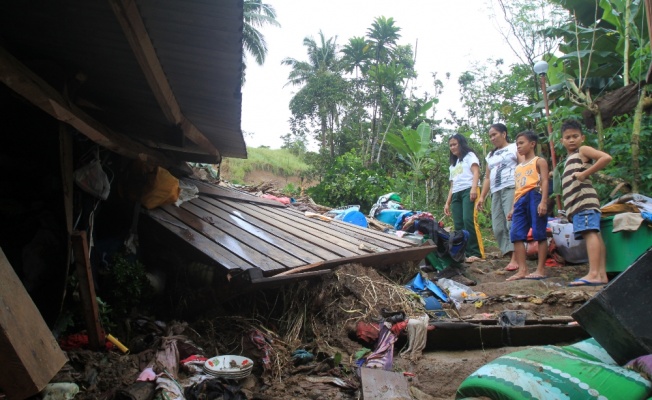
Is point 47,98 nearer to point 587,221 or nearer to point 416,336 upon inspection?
point 416,336

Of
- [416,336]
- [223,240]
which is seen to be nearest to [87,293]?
[223,240]

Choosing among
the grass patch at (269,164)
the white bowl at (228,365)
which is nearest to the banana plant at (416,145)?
the white bowl at (228,365)

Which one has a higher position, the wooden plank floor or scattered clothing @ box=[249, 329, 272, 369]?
the wooden plank floor

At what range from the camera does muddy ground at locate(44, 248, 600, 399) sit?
254cm

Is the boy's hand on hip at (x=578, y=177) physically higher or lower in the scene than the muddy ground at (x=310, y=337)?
higher

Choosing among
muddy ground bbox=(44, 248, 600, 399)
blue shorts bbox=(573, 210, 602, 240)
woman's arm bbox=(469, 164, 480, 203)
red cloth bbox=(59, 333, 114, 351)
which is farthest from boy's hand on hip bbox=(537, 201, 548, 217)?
red cloth bbox=(59, 333, 114, 351)

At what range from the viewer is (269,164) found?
22219 millimetres

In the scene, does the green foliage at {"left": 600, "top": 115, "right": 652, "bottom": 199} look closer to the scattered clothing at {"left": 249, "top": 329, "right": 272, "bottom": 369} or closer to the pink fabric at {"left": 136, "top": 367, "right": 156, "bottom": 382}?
the scattered clothing at {"left": 249, "top": 329, "right": 272, "bottom": 369}

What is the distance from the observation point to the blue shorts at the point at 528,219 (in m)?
4.44

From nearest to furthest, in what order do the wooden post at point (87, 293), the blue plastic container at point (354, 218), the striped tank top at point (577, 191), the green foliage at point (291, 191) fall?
the wooden post at point (87, 293) → the striped tank top at point (577, 191) → the blue plastic container at point (354, 218) → the green foliage at point (291, 191)

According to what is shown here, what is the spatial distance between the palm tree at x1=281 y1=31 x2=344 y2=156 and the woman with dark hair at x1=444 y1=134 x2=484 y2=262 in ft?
47.1

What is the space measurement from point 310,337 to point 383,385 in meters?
0.87

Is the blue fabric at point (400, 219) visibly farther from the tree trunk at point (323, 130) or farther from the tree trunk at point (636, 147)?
the tree trunk at point (323, 130)

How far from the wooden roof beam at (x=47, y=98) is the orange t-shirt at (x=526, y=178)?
3947 mm
